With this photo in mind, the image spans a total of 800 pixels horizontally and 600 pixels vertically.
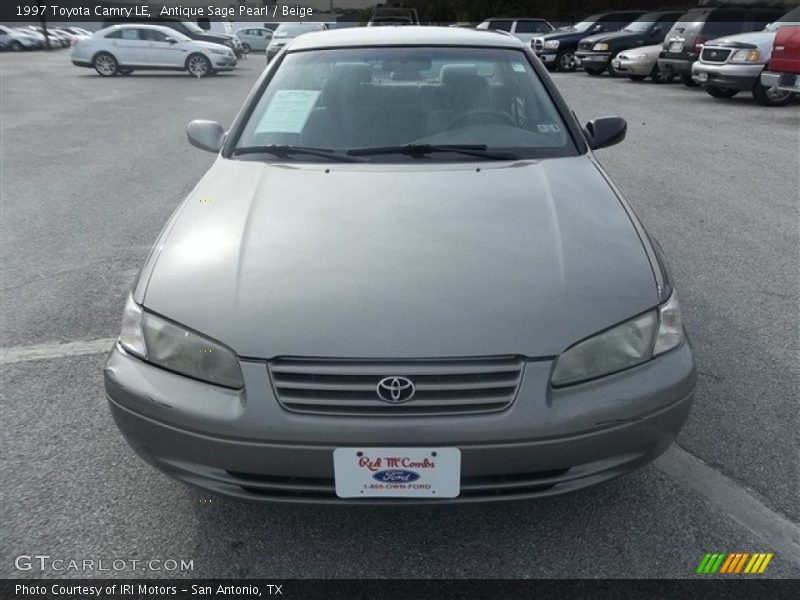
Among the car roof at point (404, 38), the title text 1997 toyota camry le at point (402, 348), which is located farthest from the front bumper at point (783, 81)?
the title text 1997 toyota camry le at point (402, 348)

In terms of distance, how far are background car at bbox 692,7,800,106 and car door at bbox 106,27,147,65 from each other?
1572 cm

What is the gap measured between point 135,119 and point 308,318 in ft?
37.3

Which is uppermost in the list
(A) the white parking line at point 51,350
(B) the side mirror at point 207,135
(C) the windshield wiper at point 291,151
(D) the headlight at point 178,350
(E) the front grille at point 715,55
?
(C) the windshield wiper at point 291,151

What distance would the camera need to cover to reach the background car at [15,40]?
126 ft

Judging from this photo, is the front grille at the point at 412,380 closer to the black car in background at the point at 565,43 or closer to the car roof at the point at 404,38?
the car roof at the point at 404,38

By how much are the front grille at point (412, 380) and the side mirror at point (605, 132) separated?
1947 millimetres

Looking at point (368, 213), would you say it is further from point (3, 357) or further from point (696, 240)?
point (696, 240)

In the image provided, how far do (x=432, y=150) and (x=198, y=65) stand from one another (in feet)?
65.5

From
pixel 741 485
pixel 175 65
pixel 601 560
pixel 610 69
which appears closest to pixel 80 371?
pixel 601 560

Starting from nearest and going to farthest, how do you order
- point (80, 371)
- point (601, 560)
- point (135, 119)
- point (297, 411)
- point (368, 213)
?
point (297, 411) < point (601, 560) < point (368, 213) < point (80, 371) < point (135, 119)

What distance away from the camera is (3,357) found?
3.53 meters

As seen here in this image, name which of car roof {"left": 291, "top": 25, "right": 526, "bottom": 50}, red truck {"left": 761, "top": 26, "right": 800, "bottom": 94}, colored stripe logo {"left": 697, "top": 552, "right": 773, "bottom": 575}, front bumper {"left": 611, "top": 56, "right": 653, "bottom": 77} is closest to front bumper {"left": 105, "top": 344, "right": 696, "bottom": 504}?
colored stripe logo {"left": 697, "top": 552, "right": 773, "bottom": 575}

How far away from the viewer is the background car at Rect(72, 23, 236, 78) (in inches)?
815

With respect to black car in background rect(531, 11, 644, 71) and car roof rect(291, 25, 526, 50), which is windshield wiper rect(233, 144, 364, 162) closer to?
car roof rect(291, 25, 526, 50)
